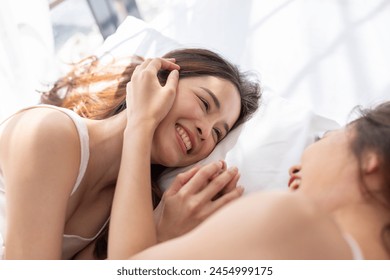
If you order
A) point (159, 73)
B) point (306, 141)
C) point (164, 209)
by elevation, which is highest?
point (159, 73)

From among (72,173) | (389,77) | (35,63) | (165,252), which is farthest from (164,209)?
(35,63)

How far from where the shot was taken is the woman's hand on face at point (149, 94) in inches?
54.6

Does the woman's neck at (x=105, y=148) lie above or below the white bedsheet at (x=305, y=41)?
below

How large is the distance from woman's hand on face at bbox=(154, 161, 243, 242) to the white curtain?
904 mm

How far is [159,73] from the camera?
5.07ft

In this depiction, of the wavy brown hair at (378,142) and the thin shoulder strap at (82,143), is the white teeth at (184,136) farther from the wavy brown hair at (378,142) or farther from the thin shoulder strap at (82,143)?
the wavy brown hair at (378,142)

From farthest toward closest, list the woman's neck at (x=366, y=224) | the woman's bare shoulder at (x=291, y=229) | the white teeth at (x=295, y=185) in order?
the white teeth at (x=295, y=185) → the woman's neck at (x=366, y=224) → the woman's bare shoulder at (x=291, y=229)

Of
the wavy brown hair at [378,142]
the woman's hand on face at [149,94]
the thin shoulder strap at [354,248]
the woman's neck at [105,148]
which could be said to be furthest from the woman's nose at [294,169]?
the woman's neck at [105,148]

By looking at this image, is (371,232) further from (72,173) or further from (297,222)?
(72,173)

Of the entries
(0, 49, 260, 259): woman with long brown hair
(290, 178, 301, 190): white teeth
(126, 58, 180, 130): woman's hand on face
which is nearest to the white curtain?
(0, 49, 260, 259): woman with long brown hair

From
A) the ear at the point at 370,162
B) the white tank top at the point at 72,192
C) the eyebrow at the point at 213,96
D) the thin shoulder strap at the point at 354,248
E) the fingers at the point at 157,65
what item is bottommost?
the white tank top at the point at 72,192

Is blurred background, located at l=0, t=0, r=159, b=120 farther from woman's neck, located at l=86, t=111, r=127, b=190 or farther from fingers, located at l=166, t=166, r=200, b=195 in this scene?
fingers, located at l=166, t=166, r=200, b=195

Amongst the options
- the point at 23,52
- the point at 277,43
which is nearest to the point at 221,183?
the point at 277,43
